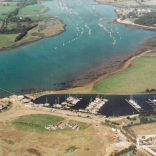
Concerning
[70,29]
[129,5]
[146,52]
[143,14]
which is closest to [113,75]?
[146,52]

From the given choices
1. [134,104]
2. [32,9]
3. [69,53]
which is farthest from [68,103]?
[32,9]

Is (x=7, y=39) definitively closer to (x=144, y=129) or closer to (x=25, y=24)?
(x=25, y=24)

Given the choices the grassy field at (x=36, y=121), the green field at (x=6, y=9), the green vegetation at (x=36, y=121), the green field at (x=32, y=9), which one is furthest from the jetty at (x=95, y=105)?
the green field at (x=6, y=9)

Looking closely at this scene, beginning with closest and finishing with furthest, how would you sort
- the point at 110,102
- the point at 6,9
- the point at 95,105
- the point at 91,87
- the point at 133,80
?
the point at 95,105 < the point at 110,102 < the point at 91,87 < the point at 133,80 < the point at 6,9

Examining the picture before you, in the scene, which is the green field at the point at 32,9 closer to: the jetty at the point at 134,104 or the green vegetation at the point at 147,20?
the green vegetation at the point at 147,20

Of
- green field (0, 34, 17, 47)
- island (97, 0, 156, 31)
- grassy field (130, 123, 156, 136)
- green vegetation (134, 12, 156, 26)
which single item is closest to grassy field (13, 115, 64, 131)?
grassy field (130, 123, 156, 136)

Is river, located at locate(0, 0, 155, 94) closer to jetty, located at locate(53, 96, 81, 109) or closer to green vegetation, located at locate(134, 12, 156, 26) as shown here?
jetty, located at locate(53, 96, 81, 109)

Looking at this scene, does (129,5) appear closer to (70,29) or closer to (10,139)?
(70,29)
